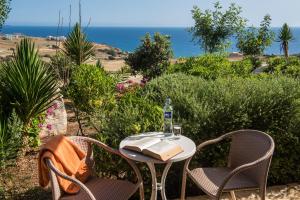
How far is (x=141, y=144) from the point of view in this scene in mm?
3143

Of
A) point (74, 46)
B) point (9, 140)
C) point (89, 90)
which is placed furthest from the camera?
point (74, 46)

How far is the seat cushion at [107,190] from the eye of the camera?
3027 millimetres

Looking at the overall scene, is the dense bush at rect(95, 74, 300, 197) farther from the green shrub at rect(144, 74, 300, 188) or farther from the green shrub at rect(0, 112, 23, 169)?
the green shrub at rect(0, 112, 23, 169)

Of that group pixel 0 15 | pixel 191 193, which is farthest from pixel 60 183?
pixel 0 15

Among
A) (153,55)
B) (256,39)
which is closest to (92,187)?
(153,55)

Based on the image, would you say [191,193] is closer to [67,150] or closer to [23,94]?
[67,150]

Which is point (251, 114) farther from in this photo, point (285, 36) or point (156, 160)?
point (285, 36)

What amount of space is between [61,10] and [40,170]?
221 inches

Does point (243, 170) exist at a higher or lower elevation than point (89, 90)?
higher

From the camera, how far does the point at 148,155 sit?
3012 mm

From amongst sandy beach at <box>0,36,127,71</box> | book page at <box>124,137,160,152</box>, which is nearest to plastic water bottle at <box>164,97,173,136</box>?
book page at <box>124,137,160,152</box>

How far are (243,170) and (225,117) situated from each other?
4.29 feet

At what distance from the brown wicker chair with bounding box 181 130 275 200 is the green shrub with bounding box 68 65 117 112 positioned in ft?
13.1

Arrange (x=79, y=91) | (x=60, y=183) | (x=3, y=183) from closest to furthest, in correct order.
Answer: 1. (x=60, y=183)
2. (x=3, y=183)
3. (x=79, y=91)
